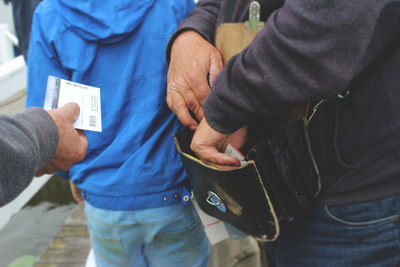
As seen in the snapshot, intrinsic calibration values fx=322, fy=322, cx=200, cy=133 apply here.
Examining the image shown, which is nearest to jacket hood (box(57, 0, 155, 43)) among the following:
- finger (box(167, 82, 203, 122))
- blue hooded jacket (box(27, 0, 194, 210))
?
blue hooded jacket (box(27, 0, 194, 210))

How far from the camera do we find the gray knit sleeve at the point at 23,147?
0.67 m

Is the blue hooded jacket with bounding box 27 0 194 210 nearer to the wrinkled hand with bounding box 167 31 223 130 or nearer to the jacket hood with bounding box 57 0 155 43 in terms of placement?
the jacket hood with bounding box 57 0 155 43

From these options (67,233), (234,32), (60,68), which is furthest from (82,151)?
(67,233)

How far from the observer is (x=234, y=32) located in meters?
0.85

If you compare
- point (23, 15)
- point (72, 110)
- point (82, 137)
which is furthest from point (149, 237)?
point (23, 15)

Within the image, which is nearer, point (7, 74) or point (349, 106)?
point (349, 106)

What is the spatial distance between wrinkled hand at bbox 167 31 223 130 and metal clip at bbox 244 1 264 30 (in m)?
0.15

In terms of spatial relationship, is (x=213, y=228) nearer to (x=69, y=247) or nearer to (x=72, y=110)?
(x=72, y=110)

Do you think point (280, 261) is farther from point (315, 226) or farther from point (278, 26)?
point (278, 26)

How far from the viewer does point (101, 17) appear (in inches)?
39.6

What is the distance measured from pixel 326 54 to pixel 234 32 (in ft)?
1.05

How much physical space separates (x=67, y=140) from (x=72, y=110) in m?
0.08

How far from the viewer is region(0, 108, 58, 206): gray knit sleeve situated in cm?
67

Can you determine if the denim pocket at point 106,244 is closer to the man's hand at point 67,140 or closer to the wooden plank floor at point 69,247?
the man's hand at point 67,140
